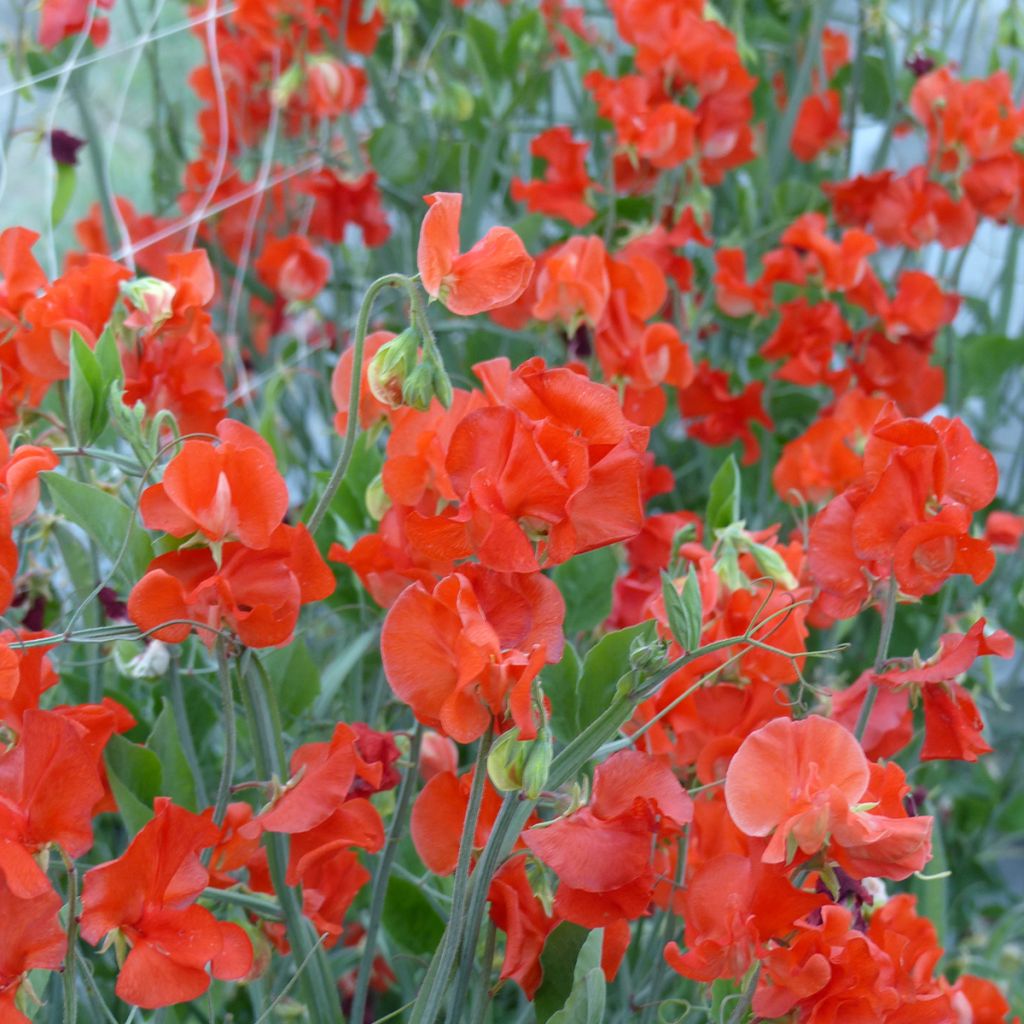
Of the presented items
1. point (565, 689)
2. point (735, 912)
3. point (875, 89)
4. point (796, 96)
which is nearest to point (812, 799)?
point (735, 912)

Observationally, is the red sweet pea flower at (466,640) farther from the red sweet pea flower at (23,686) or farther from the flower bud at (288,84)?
the flower bud at (288,84)

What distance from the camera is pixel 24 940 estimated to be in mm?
451

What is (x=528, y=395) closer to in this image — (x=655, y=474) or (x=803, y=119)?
(x=655, y=474)

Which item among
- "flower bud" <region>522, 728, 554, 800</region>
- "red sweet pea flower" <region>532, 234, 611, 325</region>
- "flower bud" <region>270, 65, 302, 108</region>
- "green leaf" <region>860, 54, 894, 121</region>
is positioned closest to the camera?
"flower bud" <region>522, 728, 554, 800</region>

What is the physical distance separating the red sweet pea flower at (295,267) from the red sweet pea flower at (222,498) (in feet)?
2.44

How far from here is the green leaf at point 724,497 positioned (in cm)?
72

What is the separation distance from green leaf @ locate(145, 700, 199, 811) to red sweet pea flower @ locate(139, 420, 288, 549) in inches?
7.5

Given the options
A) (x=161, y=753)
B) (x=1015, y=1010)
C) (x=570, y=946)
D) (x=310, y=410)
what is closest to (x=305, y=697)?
(x=161, y=753)

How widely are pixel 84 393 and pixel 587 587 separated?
28 centimetres

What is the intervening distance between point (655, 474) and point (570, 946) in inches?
18.7

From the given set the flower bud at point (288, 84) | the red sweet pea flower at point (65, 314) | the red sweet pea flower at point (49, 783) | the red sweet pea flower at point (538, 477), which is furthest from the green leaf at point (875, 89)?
the red sweet pea flower at point (49, 783)

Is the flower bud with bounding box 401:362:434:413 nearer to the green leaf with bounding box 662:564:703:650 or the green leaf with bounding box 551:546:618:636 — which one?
the green leaf with bounding box 662:564:703:650

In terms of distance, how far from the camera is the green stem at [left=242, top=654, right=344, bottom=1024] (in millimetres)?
532

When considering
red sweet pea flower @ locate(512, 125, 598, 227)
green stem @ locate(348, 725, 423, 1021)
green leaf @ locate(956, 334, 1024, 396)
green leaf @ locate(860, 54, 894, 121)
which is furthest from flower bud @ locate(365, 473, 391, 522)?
green leaf @ locate(860, 54, 894, 121)
